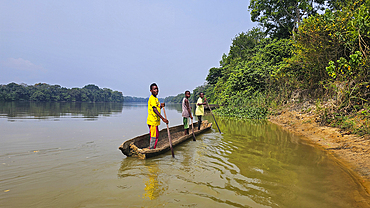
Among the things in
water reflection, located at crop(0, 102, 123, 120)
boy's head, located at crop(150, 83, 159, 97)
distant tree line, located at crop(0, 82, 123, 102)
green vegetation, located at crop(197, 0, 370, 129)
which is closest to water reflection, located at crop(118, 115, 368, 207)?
boy's head, located at crop(150, 83, 159, 97)

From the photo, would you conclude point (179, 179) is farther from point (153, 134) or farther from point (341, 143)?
point (341, 143)

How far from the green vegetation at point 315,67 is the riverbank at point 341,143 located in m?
0.47

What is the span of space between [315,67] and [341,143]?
20.8 feet

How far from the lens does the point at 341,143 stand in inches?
224

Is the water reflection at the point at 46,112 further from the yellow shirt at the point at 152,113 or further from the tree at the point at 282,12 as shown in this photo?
the tree at the point at 282,12

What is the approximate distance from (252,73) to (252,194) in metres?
16.0

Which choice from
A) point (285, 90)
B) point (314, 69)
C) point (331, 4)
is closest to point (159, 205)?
point (314, 69)

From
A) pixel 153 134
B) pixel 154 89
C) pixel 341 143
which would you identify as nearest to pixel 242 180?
pixel 153 134

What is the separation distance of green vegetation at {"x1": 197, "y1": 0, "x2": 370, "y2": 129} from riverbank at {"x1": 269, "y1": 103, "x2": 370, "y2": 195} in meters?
0.47

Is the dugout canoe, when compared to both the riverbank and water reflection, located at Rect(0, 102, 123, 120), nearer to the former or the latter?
the riverbank

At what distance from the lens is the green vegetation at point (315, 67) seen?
7.01 m

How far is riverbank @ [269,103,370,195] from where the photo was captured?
150 inches

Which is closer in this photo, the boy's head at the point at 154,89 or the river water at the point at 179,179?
the river water at the point at 179,179

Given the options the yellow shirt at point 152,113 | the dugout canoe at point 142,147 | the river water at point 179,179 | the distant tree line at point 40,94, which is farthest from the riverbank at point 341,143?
the distant tree line at point 40,94
